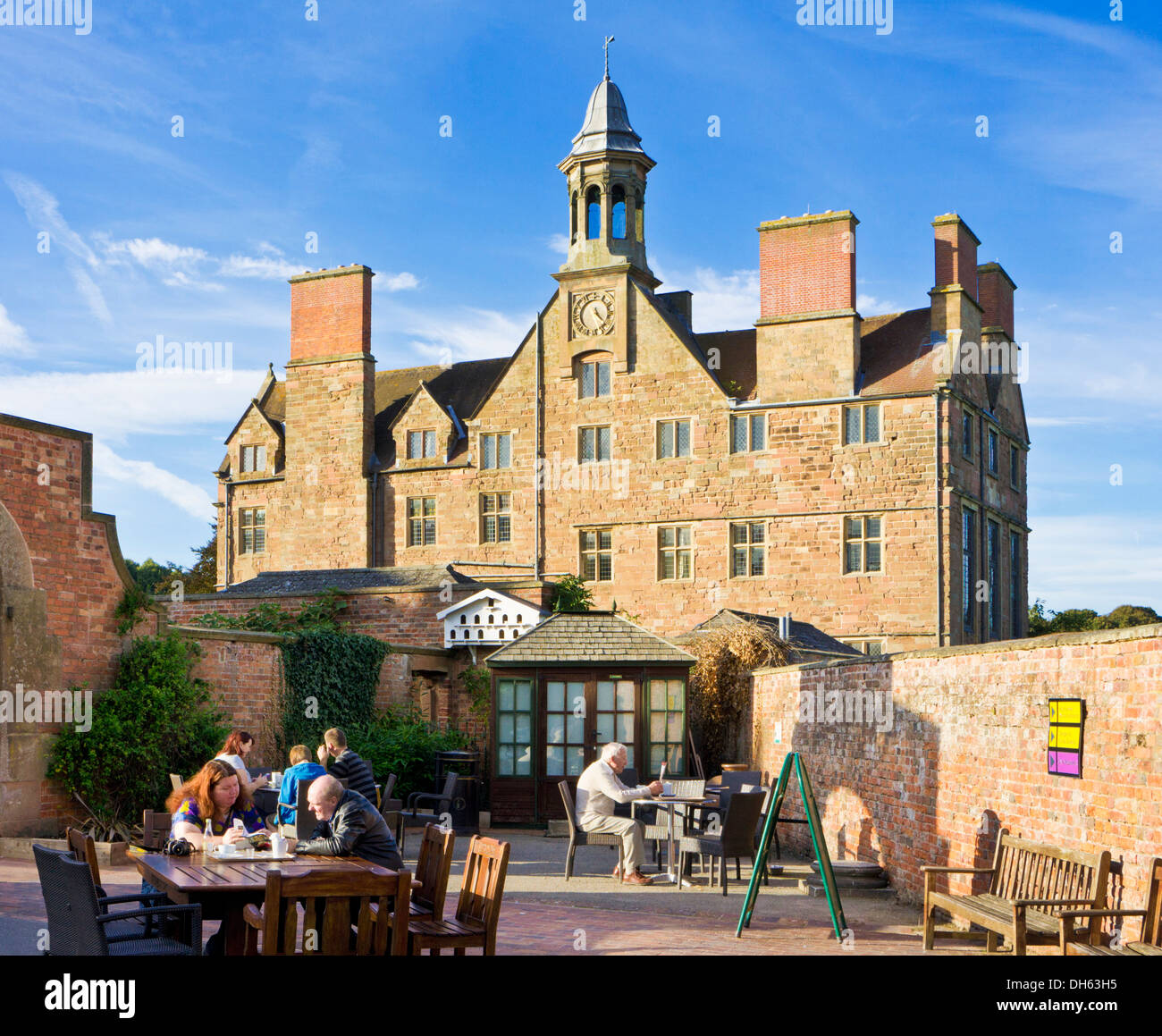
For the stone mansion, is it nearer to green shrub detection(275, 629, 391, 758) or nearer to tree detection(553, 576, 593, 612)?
tree detection(553, 576, 593, 612)

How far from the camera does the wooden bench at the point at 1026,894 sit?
25.6ft

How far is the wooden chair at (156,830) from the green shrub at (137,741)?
1329 mm

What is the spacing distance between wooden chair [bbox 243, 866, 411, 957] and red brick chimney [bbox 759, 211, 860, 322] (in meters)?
28.9

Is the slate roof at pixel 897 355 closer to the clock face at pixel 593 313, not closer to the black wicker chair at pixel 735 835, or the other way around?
the clock face at pixel 593 313

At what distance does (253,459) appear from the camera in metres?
40.9

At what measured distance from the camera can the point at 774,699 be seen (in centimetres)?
1839

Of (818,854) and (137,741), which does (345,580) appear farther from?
(818,854)

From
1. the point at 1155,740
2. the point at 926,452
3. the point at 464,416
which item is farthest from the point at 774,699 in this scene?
the point at 464,416

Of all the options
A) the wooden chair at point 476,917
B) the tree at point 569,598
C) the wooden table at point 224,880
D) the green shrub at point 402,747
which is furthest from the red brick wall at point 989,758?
the tree at point 569,598

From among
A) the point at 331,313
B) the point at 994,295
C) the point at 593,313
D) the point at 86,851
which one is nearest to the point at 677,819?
the point at 86,851

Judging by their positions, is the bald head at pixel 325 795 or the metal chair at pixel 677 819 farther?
the metal chair at pixel 677 819

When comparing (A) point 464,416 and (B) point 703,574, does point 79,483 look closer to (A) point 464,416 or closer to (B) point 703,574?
(B) point 703,574

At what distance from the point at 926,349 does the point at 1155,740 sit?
27182 millimetres

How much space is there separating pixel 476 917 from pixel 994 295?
1376 inches
